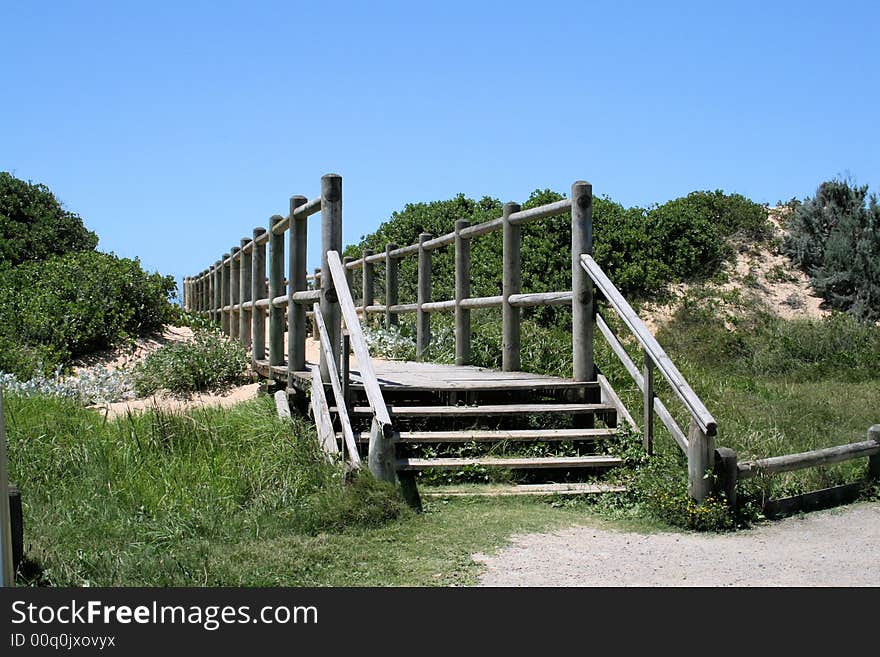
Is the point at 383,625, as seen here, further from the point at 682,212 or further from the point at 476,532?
the point at 682,212

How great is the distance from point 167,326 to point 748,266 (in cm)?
1398

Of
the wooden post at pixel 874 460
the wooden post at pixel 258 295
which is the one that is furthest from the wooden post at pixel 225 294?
the wooden post at pixel 874 460

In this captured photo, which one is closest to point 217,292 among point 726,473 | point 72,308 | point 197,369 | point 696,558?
point 72,308

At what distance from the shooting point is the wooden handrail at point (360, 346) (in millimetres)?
6824

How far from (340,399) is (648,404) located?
2.51 m

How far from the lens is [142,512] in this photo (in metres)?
6.53

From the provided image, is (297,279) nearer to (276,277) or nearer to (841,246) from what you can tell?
(276,277)

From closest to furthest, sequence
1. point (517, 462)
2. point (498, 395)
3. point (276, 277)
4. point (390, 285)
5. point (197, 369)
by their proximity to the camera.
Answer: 1. point (517, 462)
2. point (498, 395)
3. point (276, 277)
4. point (197, 369)
5. point (390, 285)

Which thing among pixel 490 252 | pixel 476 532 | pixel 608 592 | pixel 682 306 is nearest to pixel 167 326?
pixel 490 252

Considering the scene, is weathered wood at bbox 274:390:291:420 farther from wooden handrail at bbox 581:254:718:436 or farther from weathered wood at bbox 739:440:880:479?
weathered wood at bbox 739:440:880:479

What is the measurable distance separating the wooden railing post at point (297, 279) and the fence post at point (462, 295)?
204 centimetres

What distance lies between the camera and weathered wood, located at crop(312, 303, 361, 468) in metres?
7.10

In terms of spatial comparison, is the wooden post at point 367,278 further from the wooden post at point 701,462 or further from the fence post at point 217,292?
the wooden post at point 701,462

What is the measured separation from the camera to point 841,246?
21.4 metres
